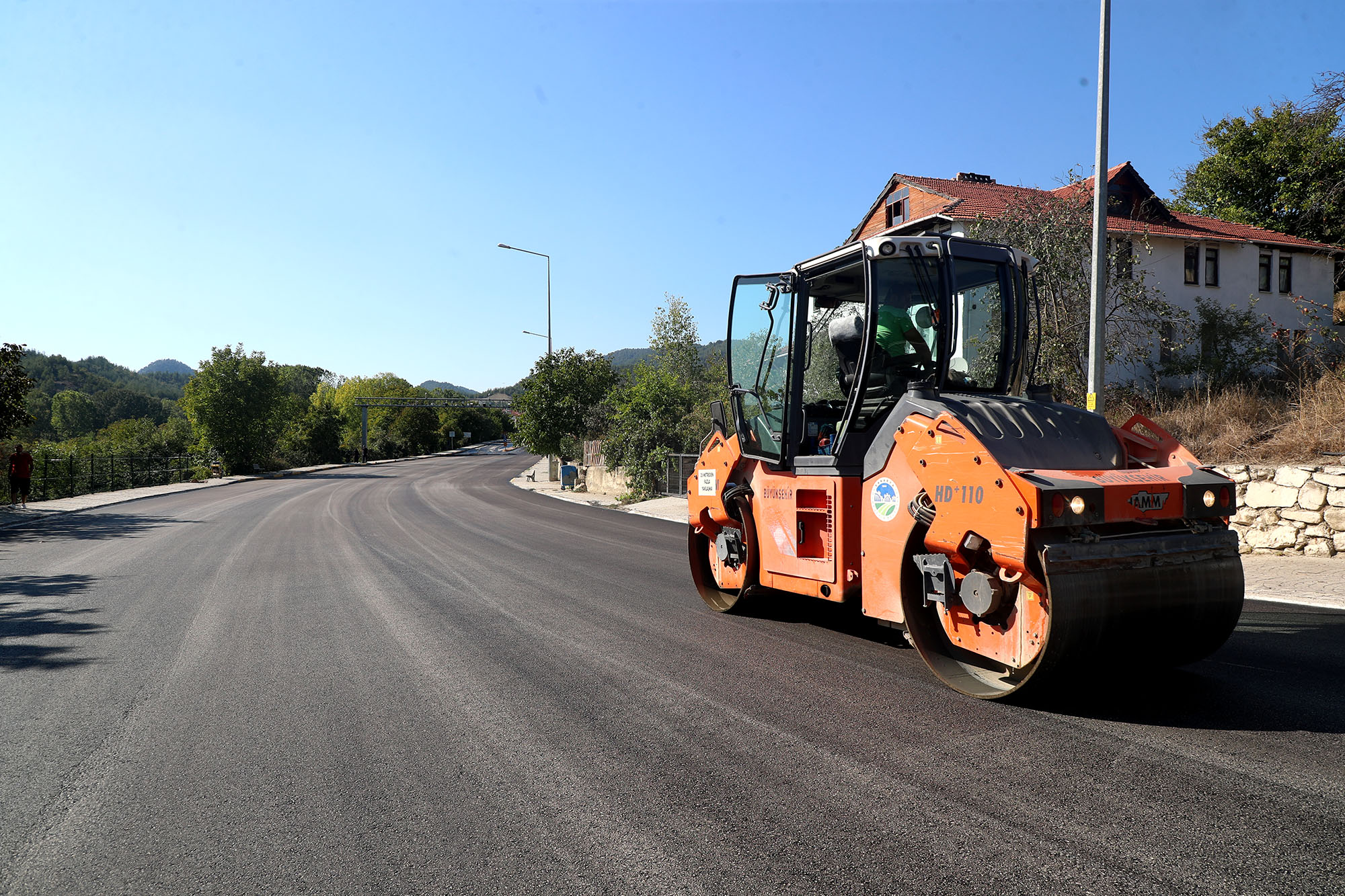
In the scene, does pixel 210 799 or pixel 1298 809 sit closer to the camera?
pixel 1298 809

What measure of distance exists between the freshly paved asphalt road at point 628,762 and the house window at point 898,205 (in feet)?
85.9

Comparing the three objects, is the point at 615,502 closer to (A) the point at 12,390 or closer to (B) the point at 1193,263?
(A) the point at 12,390

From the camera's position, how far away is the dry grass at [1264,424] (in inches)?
413

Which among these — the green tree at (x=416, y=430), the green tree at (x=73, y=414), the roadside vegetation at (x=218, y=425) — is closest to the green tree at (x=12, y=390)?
the roadside vegetation at (x=218, y=425)

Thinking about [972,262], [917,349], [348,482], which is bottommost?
[348,482]

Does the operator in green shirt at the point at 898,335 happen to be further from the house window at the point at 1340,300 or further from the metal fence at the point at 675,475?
the house window at the point at 1340,300

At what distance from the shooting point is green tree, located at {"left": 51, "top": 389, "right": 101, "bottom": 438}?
10492 centimetres

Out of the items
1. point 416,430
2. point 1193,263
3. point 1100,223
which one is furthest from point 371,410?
point 1100,223

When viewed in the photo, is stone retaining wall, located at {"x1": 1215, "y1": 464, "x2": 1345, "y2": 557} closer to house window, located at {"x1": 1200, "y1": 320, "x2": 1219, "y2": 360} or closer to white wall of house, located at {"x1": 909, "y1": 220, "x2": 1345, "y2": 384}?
house window, located at {"x1": 1200, "y1": 320, "x2": 1219, "y2": 360}

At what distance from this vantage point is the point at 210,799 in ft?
11.6

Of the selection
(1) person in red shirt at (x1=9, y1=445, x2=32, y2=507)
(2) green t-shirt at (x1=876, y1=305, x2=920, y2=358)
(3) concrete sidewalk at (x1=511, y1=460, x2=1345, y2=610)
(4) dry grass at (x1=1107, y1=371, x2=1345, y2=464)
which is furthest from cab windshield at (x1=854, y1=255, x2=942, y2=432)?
(1) person in red shirt at (x1=9, y1=445, x2=32, y2=507)

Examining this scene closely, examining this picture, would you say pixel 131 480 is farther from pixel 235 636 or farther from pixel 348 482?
pixel 235 636

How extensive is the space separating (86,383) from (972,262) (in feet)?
570

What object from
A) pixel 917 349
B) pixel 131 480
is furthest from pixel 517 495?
pixel 917 349
